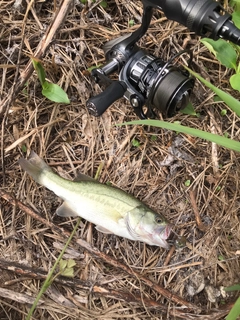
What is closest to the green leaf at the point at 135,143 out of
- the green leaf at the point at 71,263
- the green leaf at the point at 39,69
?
the green leaf at the point at 39,69

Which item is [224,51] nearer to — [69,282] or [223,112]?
[223,112]

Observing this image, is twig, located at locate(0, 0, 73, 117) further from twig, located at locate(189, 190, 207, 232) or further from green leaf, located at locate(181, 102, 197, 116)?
twig, located at locate(189, 190, 207, 232)

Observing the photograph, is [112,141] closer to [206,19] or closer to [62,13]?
[62,13]

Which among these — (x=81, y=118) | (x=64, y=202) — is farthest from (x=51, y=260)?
(x=81, y=118)

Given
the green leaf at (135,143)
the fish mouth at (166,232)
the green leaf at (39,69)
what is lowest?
the fish mouth at (166,232)

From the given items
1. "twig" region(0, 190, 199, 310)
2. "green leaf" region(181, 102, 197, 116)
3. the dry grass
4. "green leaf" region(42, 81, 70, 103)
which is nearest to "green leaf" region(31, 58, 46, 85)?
"green leaf" region(42, 81, 70, 103)

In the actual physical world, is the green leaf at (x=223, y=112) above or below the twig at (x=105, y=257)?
above

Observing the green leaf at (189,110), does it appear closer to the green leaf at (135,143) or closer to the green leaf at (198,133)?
the green leaf at (135,143)
